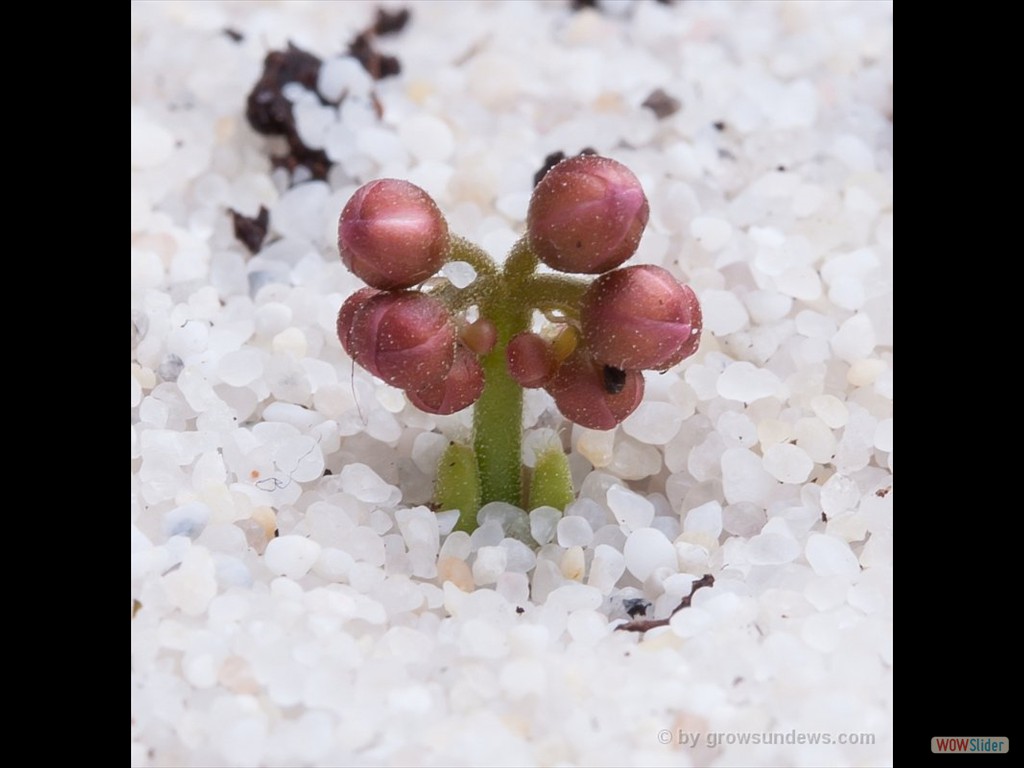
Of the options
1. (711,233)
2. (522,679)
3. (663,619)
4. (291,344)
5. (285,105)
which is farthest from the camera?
(285,105)

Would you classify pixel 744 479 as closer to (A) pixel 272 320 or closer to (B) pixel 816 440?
(B) pixel 816 440

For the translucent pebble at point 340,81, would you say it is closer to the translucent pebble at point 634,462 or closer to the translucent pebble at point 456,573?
the translucent pebble at point 634,462

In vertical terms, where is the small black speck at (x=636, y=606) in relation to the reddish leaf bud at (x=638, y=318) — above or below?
below

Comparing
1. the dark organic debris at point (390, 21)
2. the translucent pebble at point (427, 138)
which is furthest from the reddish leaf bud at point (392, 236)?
the dark organic debris at point (390, 21)

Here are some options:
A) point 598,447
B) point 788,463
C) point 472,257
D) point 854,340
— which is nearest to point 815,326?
point 854,340

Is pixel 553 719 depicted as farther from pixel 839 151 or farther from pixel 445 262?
pixel 839 151

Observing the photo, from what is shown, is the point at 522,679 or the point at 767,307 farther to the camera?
the point at 767,307

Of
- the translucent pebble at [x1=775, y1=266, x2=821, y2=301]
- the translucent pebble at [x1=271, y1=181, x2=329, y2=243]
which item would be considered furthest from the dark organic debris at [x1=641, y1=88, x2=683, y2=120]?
the translucent pebble at [x1=271, y1=181, x2=329, y2=243]

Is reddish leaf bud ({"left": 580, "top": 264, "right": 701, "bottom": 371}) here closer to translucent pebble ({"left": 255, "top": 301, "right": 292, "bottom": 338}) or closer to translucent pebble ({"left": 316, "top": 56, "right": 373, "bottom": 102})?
translucent pebble ({"left": 255, "top": 301, "right": 292, "bottom": 338})
